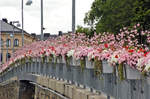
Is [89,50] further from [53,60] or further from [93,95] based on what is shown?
[53,60]

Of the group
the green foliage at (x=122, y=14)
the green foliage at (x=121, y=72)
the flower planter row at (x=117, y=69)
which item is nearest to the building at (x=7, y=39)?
the green foliage at (x=122, y=14)

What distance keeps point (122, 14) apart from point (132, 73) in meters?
36.2

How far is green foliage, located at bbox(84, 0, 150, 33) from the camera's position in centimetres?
4112

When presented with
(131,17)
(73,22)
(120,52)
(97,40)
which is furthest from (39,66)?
(131,17)

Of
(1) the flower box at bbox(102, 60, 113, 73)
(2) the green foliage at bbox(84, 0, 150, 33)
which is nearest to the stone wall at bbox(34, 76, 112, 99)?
(1) the flower box at bbox(102, 60, 113, 73)

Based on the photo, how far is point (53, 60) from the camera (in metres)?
15.8

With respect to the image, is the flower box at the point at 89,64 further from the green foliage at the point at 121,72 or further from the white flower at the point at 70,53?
the green foliage at the point at 121,72

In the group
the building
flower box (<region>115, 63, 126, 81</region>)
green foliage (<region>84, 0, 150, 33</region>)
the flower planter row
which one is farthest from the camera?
the building

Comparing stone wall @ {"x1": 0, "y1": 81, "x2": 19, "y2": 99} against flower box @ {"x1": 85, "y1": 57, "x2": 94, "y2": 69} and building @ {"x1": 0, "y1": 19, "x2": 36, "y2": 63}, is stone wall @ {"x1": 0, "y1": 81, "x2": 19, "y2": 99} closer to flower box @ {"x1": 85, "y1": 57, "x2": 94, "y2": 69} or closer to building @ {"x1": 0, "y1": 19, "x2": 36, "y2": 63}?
flower box @ {"x1": 85, "y1": 57, "x2": 94, "y2": 69}

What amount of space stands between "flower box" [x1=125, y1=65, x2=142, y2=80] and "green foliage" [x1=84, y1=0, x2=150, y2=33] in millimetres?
32004

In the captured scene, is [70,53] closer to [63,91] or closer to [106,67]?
[63,91]

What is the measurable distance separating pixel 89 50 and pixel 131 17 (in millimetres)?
32987

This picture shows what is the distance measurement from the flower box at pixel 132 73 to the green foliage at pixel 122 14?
105 ft

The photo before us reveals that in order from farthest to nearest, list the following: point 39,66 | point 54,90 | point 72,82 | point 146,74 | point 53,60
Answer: point 39,66 → point 53,60 → point 54,90 → point 72,82 → point 146,74
